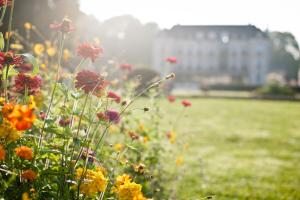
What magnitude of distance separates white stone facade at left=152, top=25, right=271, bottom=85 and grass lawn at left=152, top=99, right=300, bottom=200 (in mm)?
45265

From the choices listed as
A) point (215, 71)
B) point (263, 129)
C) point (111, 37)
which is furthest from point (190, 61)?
point (263, 129)

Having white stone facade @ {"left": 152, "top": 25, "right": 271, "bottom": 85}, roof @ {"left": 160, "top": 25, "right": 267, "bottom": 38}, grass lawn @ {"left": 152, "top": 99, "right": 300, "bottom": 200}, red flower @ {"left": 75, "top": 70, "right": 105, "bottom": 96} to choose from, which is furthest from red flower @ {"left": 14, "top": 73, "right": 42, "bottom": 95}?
roof @ {"left": 160, "top": 25, "right": 267, "bottom": 38}

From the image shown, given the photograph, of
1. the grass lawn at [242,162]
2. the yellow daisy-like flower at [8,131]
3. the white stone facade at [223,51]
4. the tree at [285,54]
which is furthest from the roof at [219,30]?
the yellow daisy-like flower at [8,131]

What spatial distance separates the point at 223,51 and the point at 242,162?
51093mm

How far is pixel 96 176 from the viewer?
64.9 inches

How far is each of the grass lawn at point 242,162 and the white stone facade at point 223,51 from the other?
4526 centimetres

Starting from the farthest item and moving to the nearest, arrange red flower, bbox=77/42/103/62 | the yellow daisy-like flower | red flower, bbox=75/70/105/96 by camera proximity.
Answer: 1. red flower, bbox=77/42/103/62
2. red flower, bbox=75/70/105/96
3. the yellow daisy-like flower

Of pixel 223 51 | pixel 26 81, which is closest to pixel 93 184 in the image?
pixel 26 81

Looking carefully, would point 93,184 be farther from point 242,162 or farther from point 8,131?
point 242,162

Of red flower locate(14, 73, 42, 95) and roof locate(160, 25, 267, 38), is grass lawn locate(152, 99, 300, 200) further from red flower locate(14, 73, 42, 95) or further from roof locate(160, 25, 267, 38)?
roof locate(160, 25, 267, 38)

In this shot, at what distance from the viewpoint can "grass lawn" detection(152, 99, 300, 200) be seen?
4949 mm

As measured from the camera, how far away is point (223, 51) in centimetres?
5681

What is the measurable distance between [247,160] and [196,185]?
2006 mm

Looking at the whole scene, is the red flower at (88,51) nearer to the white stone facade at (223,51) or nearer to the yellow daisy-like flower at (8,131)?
the yellow daisy-like flower at (8,131)
